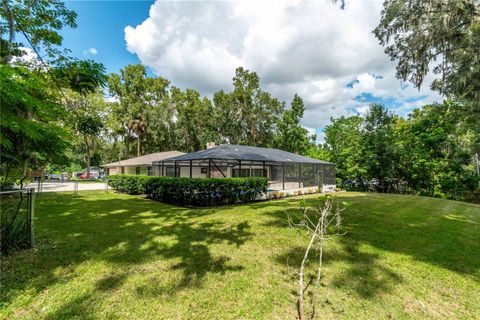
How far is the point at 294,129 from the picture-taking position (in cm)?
3341

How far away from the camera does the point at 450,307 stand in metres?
2.92

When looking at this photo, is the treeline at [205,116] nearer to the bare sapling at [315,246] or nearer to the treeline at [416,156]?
the treeline at [416,156]

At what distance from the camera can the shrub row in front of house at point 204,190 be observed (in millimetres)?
10120

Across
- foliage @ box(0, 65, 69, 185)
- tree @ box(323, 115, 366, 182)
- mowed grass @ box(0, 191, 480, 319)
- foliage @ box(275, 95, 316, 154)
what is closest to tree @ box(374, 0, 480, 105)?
mowed grass @ box(0, 191, 480, 319)

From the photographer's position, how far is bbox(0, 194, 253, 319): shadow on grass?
11.0ft

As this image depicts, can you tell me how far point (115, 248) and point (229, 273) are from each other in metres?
2.68

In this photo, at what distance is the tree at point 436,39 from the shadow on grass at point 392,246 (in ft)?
18.4

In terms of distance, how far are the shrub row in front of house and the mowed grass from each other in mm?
3633

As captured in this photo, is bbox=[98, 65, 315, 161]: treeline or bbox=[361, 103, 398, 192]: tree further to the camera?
bbox=[98, 65, 315, 161]: treeline

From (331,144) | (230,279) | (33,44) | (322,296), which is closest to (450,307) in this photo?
(322,296)

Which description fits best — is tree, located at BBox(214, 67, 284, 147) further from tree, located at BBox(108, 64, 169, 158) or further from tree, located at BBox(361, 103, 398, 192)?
tree, located at BBox(361, 103, 398, 192)

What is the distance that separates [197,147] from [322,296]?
33621 millimetres

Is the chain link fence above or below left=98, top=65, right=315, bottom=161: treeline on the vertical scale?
below

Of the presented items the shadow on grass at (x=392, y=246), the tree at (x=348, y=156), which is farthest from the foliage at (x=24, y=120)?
the tree at (x=348, y=156)
